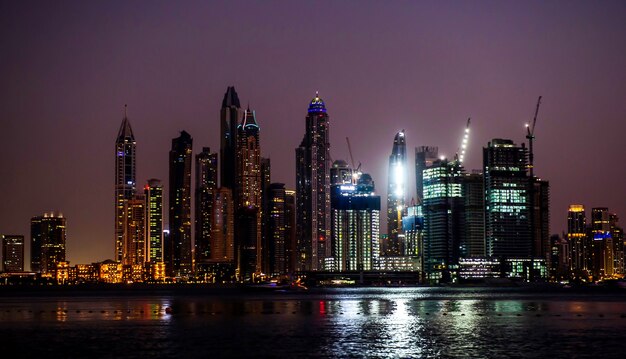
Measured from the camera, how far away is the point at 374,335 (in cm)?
10881

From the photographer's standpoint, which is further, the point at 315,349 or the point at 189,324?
the point at 189,324

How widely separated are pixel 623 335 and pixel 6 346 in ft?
218

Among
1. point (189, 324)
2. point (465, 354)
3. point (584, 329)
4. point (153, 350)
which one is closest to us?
point (465, 354)

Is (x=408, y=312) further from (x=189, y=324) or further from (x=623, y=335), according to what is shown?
(x=623, y=335)

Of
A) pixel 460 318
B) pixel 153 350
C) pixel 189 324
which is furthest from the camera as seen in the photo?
pixel 460 318

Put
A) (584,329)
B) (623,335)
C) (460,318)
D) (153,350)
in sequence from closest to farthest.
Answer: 1. (153,350)
2. (623,335)
3. (584,329)
4. (460,318)

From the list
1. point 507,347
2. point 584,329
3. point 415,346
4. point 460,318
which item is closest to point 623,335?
point 584,329

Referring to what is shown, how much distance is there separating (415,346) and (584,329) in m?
32.9

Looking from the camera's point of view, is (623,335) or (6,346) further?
(623,335)

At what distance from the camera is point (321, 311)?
172 meters

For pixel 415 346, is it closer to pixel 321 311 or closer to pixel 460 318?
pixel 460 318

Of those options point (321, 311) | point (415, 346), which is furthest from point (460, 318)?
point (415, 346)

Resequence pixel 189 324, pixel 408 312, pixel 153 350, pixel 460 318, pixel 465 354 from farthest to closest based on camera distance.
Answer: pixel 408 312, pixel 460 318, pixel 189 324, pixel 153 350, pixel 465 354

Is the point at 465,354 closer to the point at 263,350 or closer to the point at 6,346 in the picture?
the point at 263,350
